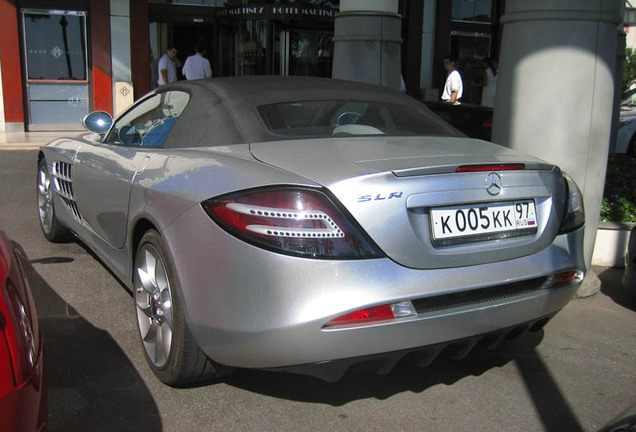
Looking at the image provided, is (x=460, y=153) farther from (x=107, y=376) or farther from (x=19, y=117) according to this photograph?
(x=19, y=117)

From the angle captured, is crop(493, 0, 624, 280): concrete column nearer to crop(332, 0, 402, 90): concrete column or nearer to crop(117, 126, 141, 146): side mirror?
crop(117, 126, 141, 146): side mirror

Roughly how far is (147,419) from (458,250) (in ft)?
4.92

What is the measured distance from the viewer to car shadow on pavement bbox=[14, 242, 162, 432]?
2.78 metres

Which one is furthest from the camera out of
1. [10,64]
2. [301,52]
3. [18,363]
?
[301,52]

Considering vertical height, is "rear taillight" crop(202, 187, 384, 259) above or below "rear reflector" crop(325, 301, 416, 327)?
above

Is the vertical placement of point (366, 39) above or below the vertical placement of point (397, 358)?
above

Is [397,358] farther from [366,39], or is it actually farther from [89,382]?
[366,39]

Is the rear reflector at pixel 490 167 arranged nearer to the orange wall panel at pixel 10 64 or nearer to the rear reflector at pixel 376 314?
the rear reflector at pixel 376 314

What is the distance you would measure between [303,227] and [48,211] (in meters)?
3.65

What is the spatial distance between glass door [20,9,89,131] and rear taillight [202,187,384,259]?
1327 cm

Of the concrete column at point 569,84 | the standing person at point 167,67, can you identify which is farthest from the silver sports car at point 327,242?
the standing person at point 167,67

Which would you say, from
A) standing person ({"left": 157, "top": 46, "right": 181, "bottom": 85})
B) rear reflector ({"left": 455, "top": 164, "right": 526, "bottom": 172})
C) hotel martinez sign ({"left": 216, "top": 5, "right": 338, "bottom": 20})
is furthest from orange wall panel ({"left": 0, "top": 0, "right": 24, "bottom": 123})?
rear reflector ({"left": 455, "top": 164, "right": 526, "bottom": 172})

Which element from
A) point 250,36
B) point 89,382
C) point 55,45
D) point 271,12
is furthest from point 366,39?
point 55,45

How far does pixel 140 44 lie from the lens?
15.1 metres
